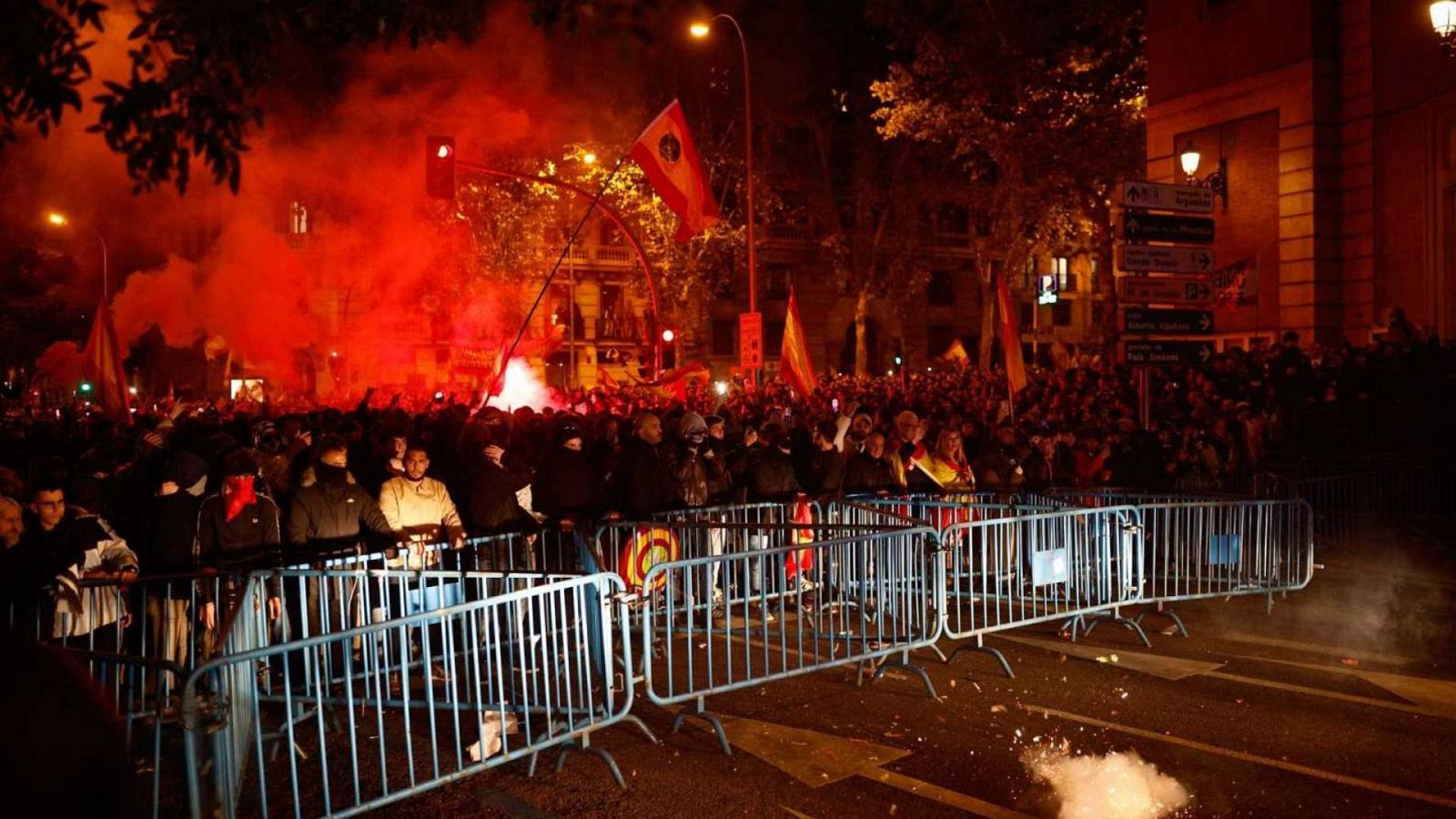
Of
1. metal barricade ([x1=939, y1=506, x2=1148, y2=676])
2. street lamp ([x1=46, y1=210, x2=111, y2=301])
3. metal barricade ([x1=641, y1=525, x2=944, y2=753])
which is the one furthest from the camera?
street lamp ([x1=46, y1=210, x2=111, y2=301])

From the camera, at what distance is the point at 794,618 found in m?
8.84

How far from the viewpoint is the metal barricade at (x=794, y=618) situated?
6188 millimetres

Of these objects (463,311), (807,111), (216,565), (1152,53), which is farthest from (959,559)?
(807,111)

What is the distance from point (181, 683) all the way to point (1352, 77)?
20.8 m

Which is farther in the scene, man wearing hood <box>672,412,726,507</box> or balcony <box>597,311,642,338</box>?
balcony <box>597,311,642,338</box>

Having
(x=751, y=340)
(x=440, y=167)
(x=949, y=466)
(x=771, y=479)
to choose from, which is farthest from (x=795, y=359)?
(x=771, y=479)

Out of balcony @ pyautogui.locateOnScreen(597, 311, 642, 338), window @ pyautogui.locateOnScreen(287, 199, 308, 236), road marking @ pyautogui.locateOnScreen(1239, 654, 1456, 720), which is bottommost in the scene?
road marking @ pyautogui.locateOnScreen(1239, 654, 1456, 720)

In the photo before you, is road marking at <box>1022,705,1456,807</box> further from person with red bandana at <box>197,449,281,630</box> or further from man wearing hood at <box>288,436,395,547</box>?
person with red bandana at <box>197,449,281,630</box>

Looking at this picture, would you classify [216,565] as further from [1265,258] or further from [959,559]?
[1265,258]

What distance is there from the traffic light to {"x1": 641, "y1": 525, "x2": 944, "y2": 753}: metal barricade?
8460mm

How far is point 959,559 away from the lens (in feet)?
25.8

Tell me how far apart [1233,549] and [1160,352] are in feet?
11.0

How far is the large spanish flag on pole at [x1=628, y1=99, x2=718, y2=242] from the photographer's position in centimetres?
1529

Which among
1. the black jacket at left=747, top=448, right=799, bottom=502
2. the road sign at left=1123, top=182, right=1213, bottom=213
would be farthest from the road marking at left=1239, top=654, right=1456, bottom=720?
the road sign at left=1123, top=182, right=1213, bottom=213
